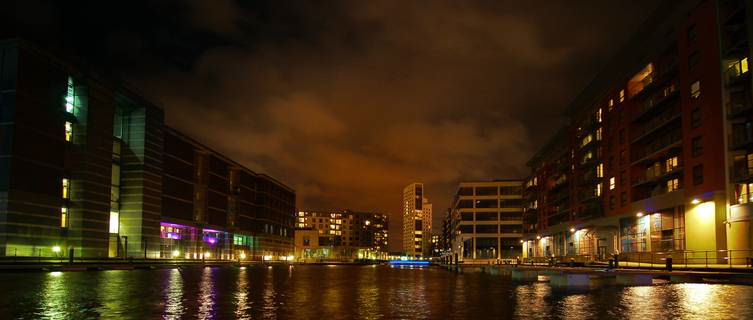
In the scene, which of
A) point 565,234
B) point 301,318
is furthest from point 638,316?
point 565,234

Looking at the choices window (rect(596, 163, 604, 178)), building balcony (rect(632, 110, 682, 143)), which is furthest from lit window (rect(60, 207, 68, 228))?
window (rect(596, 163, 604, 178))

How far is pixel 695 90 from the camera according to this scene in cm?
5719

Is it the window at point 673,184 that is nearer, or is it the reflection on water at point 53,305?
the reflection on water at point 53,305

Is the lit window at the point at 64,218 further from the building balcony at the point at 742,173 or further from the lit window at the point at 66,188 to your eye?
the building balcony at the point at 742,173

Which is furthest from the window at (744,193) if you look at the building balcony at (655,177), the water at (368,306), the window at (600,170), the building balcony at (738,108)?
the window at (600,170)

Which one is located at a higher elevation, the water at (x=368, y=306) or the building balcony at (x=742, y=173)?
the building balcony at (x=742, y=173)

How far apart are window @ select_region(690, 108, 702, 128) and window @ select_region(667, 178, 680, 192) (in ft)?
25.9

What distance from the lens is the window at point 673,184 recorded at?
63500 millimetres

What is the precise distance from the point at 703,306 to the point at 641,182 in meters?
53.6

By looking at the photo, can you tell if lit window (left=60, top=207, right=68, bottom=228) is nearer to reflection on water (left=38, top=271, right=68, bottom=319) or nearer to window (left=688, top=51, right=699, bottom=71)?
reflection on water (left=38, top=271, right=68, bottom=319)

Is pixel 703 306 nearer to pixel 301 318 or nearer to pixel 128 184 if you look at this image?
pixel 301 318

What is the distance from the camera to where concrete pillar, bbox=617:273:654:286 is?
110 ft

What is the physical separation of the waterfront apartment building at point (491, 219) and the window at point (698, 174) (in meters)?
103

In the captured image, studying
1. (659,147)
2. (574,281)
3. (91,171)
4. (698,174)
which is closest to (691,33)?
(698,174)
